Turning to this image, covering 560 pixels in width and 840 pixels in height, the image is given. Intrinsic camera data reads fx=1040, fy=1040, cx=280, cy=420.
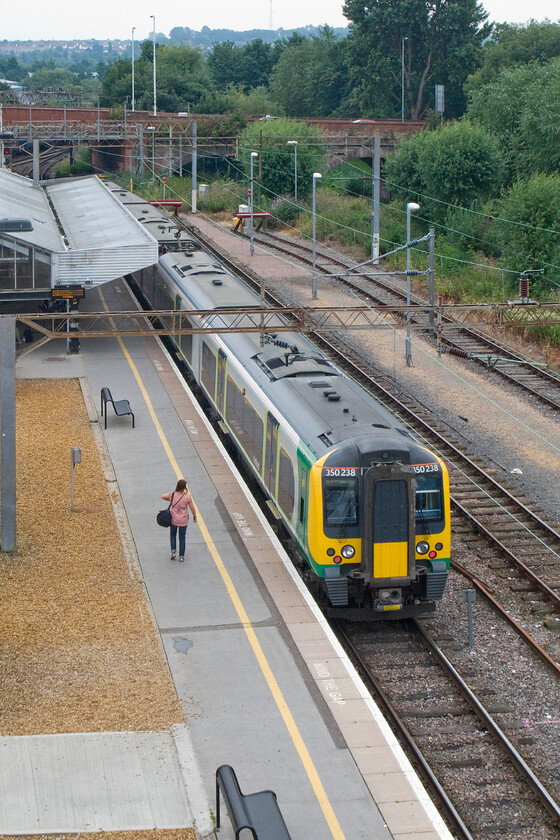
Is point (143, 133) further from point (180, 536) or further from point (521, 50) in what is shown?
point (180, 536)

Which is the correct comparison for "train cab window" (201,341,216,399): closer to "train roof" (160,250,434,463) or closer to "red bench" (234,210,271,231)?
"train roof" (160,250,434,463)

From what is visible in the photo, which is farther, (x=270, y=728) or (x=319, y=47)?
(x=319, y=47)

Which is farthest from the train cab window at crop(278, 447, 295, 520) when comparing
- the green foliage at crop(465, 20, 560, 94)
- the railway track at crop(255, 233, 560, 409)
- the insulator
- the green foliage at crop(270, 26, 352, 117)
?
the green foliage at crop(270, 26, 352, 117)

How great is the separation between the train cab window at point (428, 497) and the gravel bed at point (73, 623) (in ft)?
12.7

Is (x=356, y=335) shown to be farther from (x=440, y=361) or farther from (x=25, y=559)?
(x=25, y=559)

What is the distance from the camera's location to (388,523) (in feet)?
44.8

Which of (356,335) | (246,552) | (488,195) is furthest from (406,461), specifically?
(488,195)

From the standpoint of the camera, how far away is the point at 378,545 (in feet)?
44.8

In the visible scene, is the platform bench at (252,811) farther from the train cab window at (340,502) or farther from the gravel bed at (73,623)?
the train cab window at (340,502)

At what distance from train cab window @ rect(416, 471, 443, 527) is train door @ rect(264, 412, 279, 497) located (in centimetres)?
316

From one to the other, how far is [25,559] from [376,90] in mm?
79257

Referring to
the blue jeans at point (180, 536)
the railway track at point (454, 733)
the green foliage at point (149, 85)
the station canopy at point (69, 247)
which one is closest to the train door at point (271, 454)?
the blue jeans at point (180, 536)

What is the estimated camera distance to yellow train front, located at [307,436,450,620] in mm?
13602

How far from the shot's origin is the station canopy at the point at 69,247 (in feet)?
95.7
